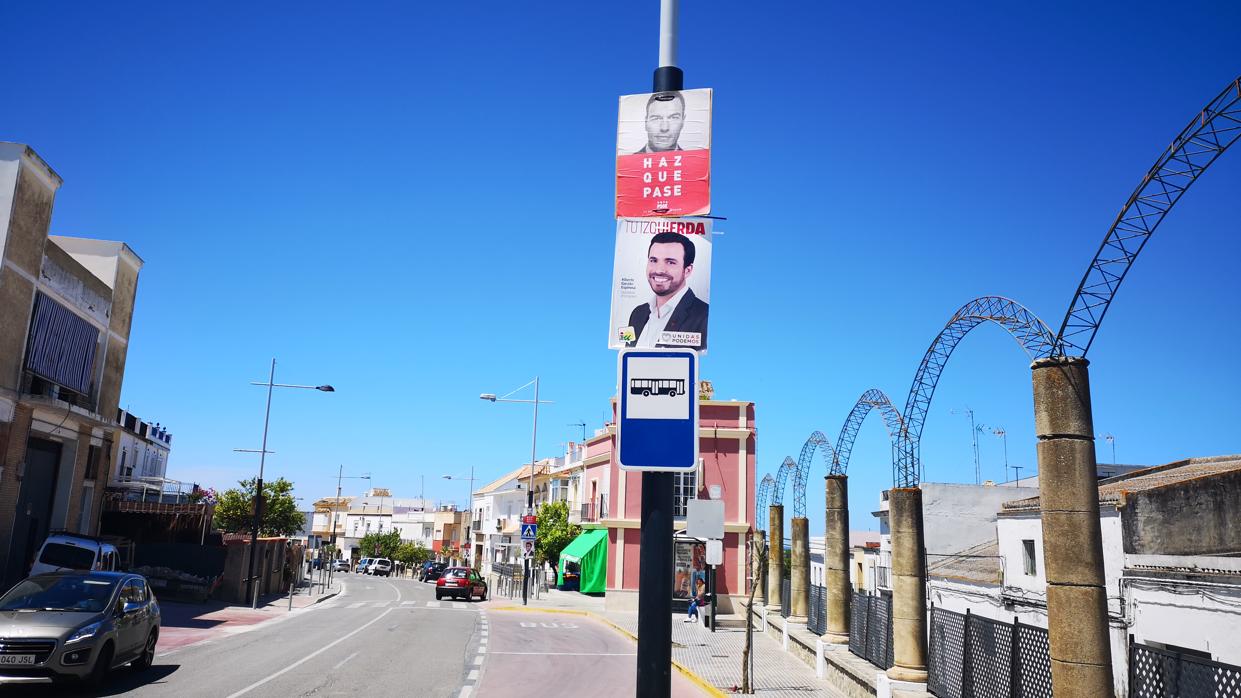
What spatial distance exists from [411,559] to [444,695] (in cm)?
8329

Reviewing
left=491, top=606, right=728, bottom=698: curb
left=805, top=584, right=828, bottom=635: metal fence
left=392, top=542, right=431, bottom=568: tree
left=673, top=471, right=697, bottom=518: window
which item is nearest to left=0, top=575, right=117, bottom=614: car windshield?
left=491, top=606, right=728, bottom=698: curb

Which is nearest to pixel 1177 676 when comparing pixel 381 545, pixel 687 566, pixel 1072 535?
pixel 1072 535

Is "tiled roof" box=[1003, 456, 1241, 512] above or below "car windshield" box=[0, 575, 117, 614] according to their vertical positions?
above

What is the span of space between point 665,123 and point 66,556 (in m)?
23.1

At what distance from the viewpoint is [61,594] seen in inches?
497

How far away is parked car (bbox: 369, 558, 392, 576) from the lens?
261 feet

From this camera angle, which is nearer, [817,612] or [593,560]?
[817,612]

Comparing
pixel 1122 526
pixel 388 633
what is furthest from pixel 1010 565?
pixel 388 633

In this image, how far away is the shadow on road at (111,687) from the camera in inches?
450

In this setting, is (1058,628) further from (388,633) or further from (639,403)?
(388,633)

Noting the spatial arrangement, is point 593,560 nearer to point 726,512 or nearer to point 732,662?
point 726,512

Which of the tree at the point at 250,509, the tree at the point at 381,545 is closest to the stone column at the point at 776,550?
the tree at the point at 250,509

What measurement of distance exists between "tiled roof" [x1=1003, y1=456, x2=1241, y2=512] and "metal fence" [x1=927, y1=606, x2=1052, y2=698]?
1017cm

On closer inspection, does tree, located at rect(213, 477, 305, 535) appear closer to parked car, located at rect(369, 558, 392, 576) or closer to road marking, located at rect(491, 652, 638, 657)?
parked car, located at rect(369, 558, 392, 576)
